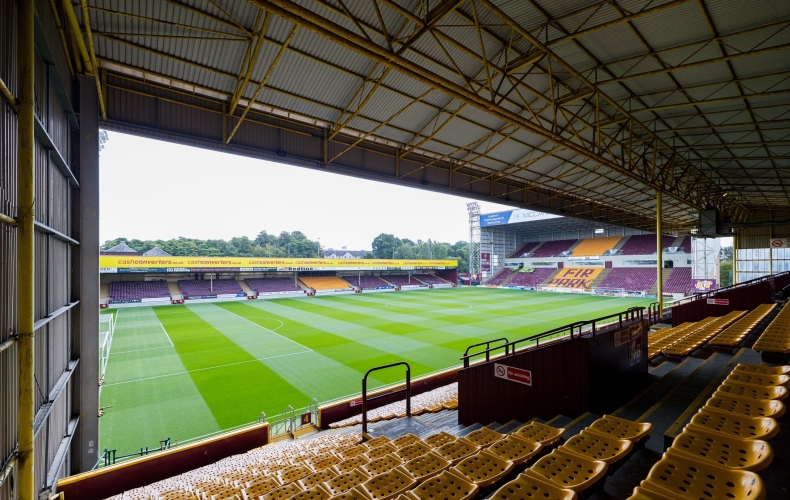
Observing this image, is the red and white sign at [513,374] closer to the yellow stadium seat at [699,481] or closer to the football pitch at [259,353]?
the yellow stadium seat at [699,481]

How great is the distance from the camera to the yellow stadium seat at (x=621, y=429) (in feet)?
11.6

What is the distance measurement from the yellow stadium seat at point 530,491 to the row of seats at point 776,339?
4.91 m

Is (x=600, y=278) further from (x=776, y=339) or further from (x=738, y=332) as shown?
(x=776, y=339)

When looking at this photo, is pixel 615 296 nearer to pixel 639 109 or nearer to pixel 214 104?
pixel 639 109

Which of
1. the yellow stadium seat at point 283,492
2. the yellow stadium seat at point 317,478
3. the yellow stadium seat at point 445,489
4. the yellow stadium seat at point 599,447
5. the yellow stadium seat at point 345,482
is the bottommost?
the yellow stadium seat at point 317,478

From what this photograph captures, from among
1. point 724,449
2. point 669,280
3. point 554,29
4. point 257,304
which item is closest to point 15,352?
point 724,449

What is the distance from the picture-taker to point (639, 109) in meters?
11.4

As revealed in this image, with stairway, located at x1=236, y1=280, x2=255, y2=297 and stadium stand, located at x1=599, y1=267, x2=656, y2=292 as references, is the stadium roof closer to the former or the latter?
stairway, located at x1=236, y1=280, x2=255, y2=297

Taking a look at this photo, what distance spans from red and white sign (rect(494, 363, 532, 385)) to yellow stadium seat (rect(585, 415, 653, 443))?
2.01 m

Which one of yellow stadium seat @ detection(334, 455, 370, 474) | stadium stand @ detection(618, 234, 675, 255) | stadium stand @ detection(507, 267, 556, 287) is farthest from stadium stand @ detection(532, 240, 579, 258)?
yellow stadium seat @ detection(334, 455, 370, 474)

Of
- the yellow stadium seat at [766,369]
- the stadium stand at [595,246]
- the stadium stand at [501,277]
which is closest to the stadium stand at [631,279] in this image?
the stadium stand at [595,246]

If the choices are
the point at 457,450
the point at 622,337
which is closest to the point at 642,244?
the point at 622,337

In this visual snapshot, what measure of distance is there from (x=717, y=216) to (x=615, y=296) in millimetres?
26550

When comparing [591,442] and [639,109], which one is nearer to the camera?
[591,442]
